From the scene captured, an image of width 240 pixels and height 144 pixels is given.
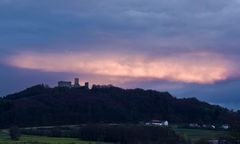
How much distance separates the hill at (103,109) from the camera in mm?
114438

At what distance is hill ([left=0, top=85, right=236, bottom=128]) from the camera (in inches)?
4505

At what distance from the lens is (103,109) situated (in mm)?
116312

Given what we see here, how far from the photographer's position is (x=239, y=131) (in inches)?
1607

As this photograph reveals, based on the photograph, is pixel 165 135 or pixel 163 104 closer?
pixel 165 135

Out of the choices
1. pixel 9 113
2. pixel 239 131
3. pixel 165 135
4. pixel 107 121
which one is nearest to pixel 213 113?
pixel 107 121

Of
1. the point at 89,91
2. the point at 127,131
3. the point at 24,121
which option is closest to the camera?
the point at 127,131

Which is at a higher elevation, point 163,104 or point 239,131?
point 163,104

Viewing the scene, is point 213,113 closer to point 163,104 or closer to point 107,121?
point 163,104

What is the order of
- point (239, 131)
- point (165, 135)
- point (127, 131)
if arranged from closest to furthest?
point (239, 131), point (165, 135), point (127, 131)

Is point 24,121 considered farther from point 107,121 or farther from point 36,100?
point 107,121

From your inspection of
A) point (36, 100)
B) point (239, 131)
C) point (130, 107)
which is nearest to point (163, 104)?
point (130, 107)

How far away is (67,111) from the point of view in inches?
4636

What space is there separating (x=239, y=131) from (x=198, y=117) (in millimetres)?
76736

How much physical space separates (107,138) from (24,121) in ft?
124
